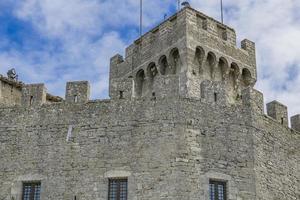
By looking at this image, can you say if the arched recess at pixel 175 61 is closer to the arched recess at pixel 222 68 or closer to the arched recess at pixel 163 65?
the arched recess at pixel 163 65

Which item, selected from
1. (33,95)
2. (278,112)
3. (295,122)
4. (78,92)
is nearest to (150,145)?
(78,92)

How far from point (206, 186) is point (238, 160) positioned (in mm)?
1522

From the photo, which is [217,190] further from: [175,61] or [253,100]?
[175,61]

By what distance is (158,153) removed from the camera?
728 inches

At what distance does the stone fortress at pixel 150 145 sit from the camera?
18.3 metres

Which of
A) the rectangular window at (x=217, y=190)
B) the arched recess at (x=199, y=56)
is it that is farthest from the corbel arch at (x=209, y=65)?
the rectangular window at (x=217, y=190)

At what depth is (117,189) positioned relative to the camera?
18344mm

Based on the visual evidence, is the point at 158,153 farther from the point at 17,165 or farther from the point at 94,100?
the point at 17,165

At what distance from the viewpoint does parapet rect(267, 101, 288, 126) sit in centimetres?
2117

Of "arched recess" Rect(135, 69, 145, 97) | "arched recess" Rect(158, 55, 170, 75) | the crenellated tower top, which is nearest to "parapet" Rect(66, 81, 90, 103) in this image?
the crenellated tower top

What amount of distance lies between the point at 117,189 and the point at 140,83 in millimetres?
11958

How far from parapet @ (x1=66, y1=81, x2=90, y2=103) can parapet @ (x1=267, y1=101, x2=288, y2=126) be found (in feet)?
20.4

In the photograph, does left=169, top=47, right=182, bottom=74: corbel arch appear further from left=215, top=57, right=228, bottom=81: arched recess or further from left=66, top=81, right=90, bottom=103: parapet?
left=66, top=81, right=90, bottom=103: parapet

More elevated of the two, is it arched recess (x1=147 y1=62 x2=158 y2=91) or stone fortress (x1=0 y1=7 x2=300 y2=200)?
arched recess (x1=147 y1=62 x2=158 y2=91)
